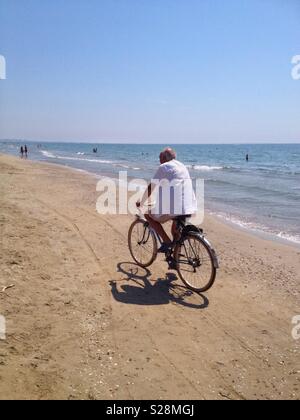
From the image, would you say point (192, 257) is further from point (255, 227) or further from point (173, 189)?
point (255, 227)

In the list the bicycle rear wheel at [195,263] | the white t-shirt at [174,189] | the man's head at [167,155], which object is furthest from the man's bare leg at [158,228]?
the man's head at [167,155]

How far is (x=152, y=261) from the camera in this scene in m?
5.96

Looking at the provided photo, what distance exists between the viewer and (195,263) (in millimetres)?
5164

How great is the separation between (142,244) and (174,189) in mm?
1499

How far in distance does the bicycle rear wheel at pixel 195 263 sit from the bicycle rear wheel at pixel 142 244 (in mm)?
591

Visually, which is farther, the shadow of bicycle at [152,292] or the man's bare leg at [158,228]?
the man's bare leg at [158,228]

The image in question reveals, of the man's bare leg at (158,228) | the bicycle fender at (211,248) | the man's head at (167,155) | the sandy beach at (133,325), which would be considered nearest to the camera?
the sandy beach at (133,325)

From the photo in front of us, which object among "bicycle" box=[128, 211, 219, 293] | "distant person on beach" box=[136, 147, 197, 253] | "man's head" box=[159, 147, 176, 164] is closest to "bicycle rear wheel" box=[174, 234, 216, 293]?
"bicycle" box=[128, 211, 219, 293]

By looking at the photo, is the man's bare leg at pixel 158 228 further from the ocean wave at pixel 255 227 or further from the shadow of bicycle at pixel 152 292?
the ocean wave at pixel 255 227

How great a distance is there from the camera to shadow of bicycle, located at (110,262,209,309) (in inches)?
190

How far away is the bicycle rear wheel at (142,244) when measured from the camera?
5975 millimetres

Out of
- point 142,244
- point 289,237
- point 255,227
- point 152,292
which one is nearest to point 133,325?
point 152,292

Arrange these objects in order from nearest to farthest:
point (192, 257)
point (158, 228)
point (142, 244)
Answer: point (192, 257)
point (158, 228)
point (142, 244)
